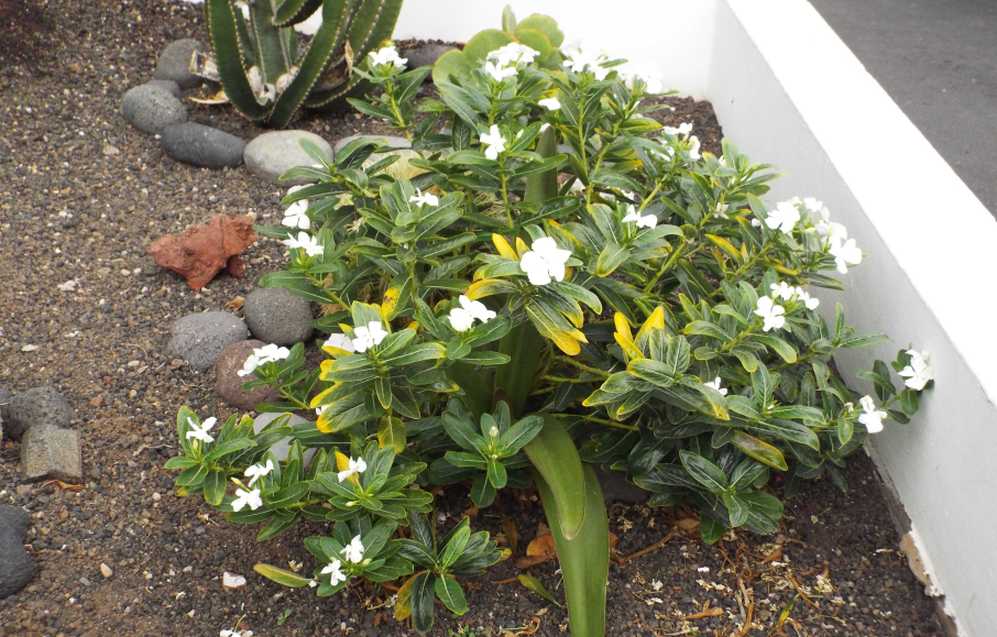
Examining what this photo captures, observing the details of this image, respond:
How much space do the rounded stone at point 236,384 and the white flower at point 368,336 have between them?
768mm

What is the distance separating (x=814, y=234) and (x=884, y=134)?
643 millimetres

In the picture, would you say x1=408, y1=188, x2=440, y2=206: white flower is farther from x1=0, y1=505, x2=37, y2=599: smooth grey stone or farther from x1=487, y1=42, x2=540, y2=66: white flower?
x1=0, y1=505, x2=37, y2=599: smooth grey stone

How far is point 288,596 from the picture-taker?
176 cm

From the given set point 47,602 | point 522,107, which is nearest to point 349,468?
point 47,602

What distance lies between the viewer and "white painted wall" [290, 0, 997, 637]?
1653 millimetres

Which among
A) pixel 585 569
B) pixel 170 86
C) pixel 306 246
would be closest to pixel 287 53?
pixel 170 86

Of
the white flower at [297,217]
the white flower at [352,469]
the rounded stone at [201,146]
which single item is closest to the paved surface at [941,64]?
the white flower at [297,217]

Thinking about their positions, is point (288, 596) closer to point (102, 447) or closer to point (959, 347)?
point (102, 447)

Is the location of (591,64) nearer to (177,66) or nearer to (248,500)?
(248,500)

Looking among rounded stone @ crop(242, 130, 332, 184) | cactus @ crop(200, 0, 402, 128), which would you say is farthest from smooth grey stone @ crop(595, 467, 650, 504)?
cactus @ crop(200, 0, 402, 128)

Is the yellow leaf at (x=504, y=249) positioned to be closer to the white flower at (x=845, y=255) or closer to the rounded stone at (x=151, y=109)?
the white flower at (x=845, y=255)

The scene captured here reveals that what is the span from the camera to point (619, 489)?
1.99 m

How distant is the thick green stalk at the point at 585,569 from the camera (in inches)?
62.7

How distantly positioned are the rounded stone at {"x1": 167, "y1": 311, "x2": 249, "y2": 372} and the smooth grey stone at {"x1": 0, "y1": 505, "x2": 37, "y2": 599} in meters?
0.58
